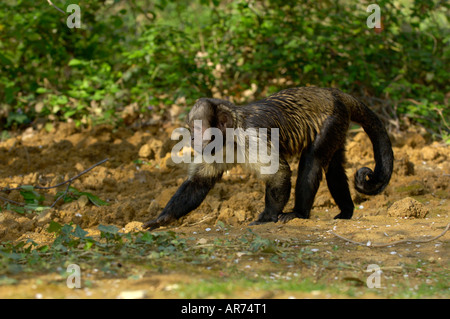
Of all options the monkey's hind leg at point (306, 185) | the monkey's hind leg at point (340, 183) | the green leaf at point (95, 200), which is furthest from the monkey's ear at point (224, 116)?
the green leaf at point (95, 200)

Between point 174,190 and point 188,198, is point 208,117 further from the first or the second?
point 174,190

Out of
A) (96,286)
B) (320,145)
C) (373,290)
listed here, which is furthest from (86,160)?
(373,290)

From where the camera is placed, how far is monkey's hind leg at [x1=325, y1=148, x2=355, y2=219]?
22.1 ft

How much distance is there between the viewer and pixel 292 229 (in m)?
5.82

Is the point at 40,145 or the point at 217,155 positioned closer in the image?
the point at 217,155

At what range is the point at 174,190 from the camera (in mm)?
7391

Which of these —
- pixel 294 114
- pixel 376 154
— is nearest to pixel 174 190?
pixel 294 114

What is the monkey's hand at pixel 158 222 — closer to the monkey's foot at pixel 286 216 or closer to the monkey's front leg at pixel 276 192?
the monkey's front leg at pixel 276 192

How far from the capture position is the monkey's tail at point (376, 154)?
6715 mm

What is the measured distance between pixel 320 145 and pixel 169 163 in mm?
3052

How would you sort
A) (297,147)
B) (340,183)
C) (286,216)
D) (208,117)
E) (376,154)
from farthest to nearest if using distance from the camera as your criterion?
1. (376,154)
2. (340,183)
3. (297,147)
4. (286,216)
5. (208,117)

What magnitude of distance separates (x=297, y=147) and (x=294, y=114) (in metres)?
0.37

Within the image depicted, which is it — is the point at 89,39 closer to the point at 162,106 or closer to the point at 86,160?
the point at 162,106
